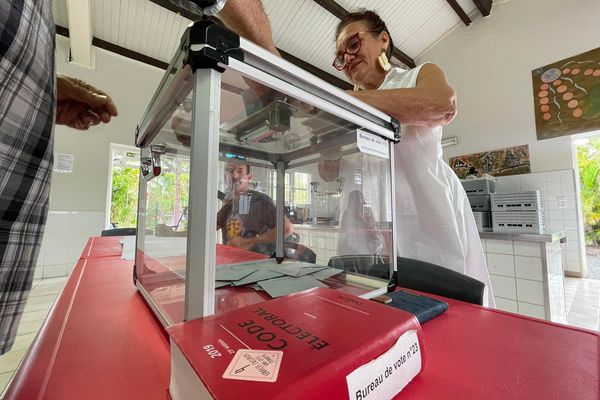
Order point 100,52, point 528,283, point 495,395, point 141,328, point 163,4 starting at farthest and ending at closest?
point 100,52, point 163,4, point 528,283, point 141,328, point 495,395

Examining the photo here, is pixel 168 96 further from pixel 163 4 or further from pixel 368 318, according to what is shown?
pixel 163 4

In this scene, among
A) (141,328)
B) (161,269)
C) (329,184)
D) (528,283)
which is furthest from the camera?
(528,283)

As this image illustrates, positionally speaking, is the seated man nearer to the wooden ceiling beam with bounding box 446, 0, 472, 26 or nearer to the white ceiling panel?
the white ceiling panel

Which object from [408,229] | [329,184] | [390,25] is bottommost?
[408,229]

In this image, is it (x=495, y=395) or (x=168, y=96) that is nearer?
(x=495, y=395)

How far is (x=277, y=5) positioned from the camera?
3.10 metres

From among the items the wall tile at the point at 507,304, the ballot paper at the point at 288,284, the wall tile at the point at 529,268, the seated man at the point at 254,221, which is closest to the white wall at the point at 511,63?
the wall tile at the point at 529,268

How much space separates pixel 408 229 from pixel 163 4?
11.7 ft

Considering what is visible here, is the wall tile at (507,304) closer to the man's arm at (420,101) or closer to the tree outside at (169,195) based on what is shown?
the man's arm at (420,101)

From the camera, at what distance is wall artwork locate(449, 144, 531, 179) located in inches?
129

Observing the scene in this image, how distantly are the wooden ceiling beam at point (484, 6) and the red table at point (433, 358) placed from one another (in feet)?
15.3

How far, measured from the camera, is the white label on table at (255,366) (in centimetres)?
18

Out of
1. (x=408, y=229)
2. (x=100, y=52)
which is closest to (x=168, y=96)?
(x=408, y=229)

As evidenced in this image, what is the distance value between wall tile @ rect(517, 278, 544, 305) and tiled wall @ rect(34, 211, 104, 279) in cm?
440
